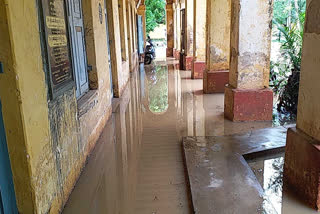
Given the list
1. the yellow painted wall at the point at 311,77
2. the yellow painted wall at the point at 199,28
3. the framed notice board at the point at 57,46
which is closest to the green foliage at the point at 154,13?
the yellow painted wall at the point at 199,28

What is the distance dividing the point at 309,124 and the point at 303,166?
0.35 m

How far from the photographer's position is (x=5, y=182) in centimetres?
189

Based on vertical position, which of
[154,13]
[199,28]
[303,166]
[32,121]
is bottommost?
[303,166]

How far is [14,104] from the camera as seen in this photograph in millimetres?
1846

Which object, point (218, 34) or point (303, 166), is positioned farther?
point (218, 34)

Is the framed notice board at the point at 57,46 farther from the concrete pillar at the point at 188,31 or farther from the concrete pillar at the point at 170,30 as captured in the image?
the concrete pillar at the point at 170,30

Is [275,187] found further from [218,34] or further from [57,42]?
[218,34]

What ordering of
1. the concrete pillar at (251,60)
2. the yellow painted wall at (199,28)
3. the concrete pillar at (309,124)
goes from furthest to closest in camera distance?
the yellow painted wall at (199,28) → the concrete pillar at (251,60) → the concrete pillar at (309,124)

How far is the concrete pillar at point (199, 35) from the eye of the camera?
8.49m

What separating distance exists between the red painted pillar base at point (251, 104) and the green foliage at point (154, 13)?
23867 millimetres

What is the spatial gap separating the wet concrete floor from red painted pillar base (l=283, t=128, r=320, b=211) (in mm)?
953

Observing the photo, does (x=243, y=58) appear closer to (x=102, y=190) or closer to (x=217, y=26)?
(x=217, y=26)

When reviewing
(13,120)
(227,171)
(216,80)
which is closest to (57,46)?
(13,120)

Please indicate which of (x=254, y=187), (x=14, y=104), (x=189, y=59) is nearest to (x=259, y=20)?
(x=254, y=187)
